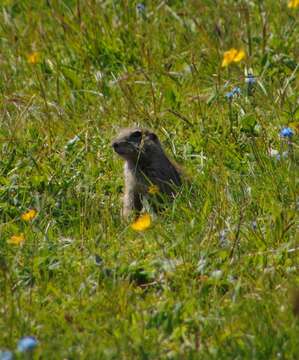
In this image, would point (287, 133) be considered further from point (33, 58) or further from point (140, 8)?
point (140, 8)

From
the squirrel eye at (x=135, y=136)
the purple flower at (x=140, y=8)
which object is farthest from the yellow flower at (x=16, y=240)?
the purple flower at (x=140, y=8)

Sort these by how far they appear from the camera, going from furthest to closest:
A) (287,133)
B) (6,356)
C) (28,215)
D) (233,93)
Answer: (233,93)
(287,133)
(28,215)
(6,356)

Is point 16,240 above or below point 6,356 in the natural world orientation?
below

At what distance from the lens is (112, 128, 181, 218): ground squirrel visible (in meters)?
6.32

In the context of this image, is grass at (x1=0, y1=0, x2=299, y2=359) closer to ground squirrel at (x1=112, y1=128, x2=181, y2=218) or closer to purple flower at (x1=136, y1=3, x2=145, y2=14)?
purple flower at (x1=136, y1=3, x2=145, y2=14)

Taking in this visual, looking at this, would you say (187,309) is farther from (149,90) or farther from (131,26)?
(131,26)

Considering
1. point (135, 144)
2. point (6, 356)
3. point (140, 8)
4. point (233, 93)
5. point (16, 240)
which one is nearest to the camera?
point (6, 356)

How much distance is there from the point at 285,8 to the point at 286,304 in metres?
3.94

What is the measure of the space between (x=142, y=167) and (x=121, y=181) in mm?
155

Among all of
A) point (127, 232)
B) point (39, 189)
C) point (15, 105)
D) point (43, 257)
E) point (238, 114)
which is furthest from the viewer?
point (15, 105)

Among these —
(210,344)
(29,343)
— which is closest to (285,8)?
(210,344)

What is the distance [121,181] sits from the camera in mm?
6578

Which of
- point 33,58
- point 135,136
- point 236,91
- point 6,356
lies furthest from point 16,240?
point 33,58

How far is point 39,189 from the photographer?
628 cm
